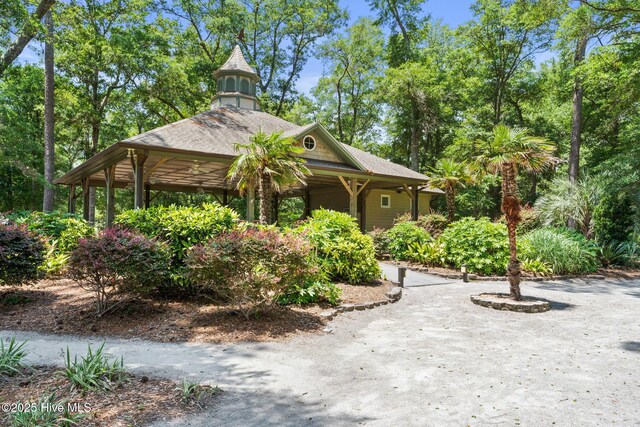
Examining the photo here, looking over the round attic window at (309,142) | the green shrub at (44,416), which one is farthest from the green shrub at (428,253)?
the green shrub at (44,416)

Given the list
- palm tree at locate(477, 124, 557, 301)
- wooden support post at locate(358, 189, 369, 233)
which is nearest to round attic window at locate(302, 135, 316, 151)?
wooden support post at locate(358, 189, 369, 233)

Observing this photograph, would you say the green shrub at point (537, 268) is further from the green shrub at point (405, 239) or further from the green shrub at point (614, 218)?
the green shrub at point (614, 218)

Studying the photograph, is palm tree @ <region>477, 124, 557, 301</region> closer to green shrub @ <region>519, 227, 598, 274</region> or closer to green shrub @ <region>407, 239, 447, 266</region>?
green shrub @ <region>407, 239, 447, 266</region>

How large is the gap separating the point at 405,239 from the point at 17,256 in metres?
11.9

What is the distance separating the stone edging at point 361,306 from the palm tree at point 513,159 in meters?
2.58

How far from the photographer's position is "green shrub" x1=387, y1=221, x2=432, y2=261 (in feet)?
49.2

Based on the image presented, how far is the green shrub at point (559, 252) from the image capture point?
13.2 meters

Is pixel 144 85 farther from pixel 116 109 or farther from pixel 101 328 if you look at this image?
pixel 101 328

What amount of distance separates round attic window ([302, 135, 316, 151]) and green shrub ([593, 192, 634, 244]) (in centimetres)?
1184

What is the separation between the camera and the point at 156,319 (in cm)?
639

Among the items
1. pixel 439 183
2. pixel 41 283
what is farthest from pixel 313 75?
pixel 41 283

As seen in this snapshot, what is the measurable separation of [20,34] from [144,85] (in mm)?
13970

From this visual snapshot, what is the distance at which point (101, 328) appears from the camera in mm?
5977

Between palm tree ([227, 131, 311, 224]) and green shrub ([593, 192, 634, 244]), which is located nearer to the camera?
palm tree ([227, 131, 311, 224])
